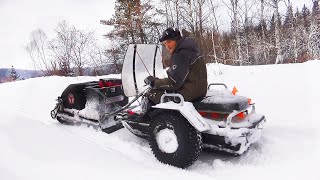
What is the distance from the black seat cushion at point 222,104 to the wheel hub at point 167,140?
561mm

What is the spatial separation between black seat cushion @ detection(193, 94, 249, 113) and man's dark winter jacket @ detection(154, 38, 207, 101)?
19 cm

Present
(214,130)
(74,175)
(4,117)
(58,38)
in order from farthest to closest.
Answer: (58,38) < (4,117) < (214,130) < (74,175)

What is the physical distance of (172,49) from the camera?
4836 mm

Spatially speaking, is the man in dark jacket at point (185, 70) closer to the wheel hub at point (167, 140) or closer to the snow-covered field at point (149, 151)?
the wheel hub at point (167, 140)

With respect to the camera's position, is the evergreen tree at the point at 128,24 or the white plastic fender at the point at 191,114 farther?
the evergreen tree at the point at 128,24

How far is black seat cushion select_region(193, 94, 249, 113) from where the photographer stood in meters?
4.23

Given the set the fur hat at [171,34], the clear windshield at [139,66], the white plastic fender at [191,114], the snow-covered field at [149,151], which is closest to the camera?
the snow-covered field at [149,151]

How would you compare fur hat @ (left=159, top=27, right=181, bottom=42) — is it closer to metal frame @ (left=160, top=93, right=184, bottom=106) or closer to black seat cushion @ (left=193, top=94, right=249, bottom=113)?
metal frame @ (left=160, top=93, right=184, bottom=106)

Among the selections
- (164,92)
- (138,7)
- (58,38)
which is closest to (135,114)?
(164,92)

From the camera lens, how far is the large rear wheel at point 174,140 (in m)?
4.17

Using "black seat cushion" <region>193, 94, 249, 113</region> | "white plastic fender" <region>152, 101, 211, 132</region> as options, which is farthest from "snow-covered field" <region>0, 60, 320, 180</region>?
"black seat cushion" <region>193, 94, 249, 113</region>

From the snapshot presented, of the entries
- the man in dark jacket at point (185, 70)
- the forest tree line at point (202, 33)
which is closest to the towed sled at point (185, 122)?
the man in dark jacket at point (185, 70)

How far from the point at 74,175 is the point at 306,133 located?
365cm

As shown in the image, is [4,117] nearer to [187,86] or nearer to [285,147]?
[187,86]
